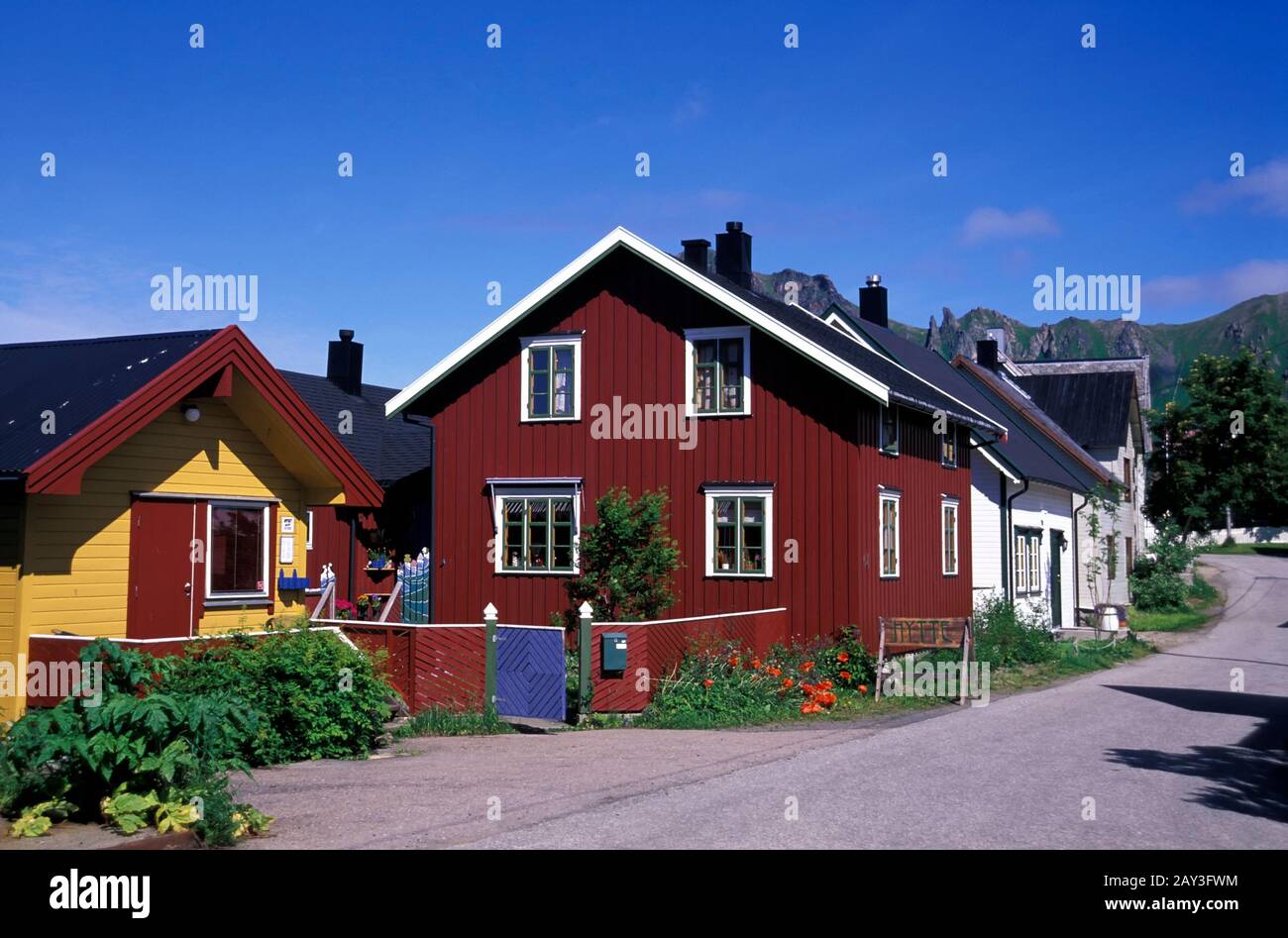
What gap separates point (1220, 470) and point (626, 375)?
4996cm

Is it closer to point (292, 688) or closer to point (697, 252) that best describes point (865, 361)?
point (697, 252)

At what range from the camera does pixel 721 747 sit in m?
14.2

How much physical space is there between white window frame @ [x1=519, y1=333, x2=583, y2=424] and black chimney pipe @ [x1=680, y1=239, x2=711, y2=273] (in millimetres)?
3688

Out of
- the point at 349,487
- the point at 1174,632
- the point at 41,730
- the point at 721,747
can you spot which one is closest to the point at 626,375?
the point at 349,487

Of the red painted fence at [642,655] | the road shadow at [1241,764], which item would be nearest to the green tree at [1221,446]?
the road shadow at [1241,764]

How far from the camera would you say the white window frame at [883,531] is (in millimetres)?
22062

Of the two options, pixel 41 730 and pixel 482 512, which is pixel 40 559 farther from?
pixel 482 512

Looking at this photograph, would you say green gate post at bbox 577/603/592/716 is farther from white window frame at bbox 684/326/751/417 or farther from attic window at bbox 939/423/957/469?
attic window at bbox 939/423/957/469

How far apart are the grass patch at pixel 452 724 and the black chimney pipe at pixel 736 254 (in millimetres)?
13369

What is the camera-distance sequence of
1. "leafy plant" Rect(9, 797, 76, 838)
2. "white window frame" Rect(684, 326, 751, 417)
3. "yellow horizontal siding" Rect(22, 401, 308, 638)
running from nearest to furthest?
"leafy plant" Rect(9, 797, 76, 838)
"yellow horizontal siding" Rect(22, 401, 308, 638)
"white window frame" Rect(684, 326, 751, 417)

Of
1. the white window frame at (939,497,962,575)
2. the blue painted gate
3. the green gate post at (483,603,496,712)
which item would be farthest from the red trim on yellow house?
the white window frame at (939,497,962,575)

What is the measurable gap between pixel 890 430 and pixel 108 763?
648 inches

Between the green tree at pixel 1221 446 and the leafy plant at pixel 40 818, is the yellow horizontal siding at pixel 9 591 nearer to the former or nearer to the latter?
the leafy plant at pixel 40 818

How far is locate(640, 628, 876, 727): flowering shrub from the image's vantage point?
1689 cm
